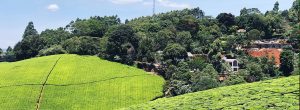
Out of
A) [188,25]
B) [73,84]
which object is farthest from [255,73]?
[188,25]

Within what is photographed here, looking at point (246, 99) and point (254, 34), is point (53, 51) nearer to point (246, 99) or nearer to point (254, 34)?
point (254, 34)

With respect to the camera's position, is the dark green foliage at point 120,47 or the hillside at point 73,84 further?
the dark green foliage at point 120,47

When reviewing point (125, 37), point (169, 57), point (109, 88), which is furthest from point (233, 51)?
point (109, 88)

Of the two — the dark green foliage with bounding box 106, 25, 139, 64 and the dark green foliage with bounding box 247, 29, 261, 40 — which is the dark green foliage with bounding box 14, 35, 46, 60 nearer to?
the dark green foliage with bounding box 106, 25, 139, 64

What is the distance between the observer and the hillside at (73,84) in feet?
226

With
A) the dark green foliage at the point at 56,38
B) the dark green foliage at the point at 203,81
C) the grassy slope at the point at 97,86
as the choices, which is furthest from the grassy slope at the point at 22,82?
the dark green foliage at the point at 203,81

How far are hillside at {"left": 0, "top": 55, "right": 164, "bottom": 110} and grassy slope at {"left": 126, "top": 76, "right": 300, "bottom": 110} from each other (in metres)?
39.0

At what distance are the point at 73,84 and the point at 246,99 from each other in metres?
53.3

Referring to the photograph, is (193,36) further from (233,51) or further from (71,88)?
(71,88)

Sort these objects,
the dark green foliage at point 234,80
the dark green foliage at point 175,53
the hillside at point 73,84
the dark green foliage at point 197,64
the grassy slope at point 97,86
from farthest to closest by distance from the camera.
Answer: the dark green foliage at point 175,53, the dark green foliage at point 197,64, the grassy slope at point 97,86, the dark green foliage at point 234,80, the hillside at point 73,84

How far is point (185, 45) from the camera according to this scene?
320 ft

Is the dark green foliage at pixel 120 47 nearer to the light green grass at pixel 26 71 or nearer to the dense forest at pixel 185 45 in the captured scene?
the dense forest at pixel 185 45

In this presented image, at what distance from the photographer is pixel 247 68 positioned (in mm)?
77688

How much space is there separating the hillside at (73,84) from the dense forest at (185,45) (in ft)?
14.5
